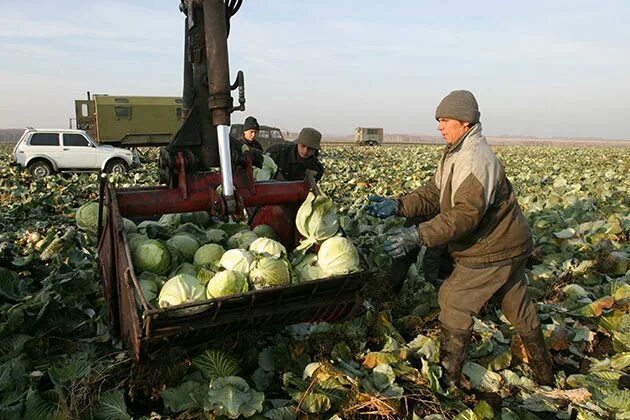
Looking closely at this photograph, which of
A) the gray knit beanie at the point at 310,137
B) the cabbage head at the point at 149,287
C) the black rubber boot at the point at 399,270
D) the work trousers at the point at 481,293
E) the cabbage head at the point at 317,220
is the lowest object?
the black rubber boot at the point at 399,270

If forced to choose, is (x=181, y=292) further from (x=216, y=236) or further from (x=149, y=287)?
(x=216, y=236)

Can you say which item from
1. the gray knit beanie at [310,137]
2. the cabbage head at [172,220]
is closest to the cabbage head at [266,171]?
the gray knit beanie at [310,137]

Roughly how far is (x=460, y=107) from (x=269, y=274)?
1.61m

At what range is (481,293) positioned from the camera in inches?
124

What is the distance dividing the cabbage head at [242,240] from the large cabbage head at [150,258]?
559 millimetres

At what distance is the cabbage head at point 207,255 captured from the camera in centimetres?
315

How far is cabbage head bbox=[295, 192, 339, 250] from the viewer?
3188 mm

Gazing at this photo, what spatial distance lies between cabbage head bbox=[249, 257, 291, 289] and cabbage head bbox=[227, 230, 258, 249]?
0.56 m

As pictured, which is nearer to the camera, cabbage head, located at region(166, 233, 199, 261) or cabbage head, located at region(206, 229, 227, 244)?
cabbage head, located at region(166, 233, 199, 261)

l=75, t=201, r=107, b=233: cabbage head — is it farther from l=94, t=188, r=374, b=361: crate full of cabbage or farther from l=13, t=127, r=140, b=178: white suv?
l=13, t=127, r=140, b=178: white suv

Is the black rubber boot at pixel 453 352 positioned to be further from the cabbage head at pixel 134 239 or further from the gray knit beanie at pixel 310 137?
the gray knit beanie at pixel 310 137

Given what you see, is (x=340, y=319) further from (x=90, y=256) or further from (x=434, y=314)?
(x=90, y=256)

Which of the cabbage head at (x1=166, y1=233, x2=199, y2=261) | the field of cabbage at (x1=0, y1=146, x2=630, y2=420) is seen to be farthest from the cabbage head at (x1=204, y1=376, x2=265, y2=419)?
the cabbage head at (x1=166, y1=233, x2=199, y2=261)

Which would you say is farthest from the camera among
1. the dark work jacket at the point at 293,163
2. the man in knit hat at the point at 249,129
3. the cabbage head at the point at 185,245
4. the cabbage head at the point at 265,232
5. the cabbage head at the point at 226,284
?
the man in knit hat at the point at 249,129
